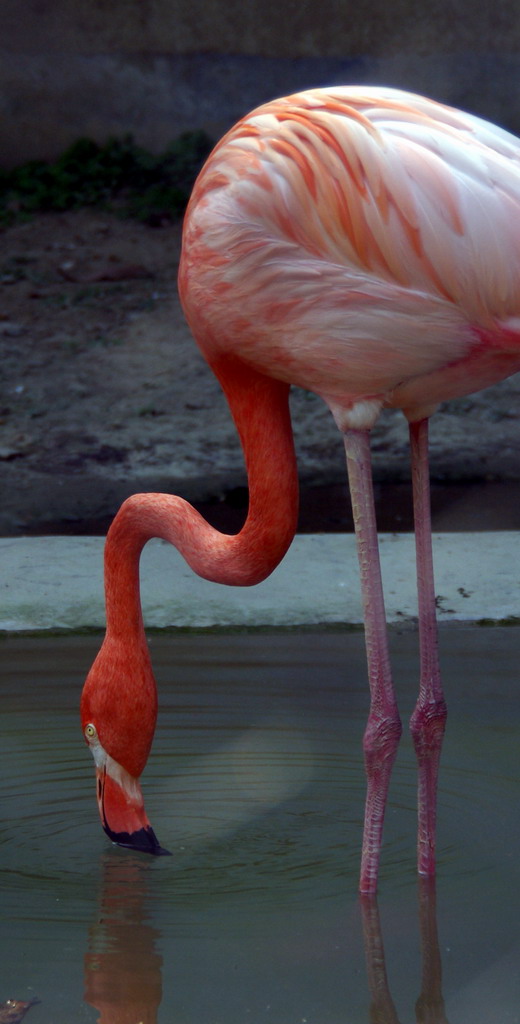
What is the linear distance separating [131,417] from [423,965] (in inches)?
219

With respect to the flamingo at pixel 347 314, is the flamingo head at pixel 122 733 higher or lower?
lower

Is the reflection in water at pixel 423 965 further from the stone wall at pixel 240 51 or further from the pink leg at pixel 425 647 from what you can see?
the stone wall at pixel 240 51

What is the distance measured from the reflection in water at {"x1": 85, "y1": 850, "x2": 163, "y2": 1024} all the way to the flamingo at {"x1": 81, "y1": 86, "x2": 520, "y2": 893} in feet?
0.56

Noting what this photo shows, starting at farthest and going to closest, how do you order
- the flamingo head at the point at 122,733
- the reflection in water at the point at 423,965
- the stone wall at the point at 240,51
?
the stone wall at the point at 240,51 < the flamingo head at the point at 122,733 < the reflection in water at the point at 423,965

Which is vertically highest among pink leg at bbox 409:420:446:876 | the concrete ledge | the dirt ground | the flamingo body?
the flamingo body

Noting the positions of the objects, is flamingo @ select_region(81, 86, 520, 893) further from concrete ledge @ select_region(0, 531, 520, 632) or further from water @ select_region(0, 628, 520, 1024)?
concrete ledge @ select_region(0, 531, 520, 632)

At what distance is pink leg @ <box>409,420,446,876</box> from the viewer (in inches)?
121

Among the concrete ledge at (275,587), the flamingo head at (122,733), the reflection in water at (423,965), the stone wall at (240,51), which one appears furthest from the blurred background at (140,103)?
the reflection in water at (423,965)

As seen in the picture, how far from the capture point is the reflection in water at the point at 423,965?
2.29m

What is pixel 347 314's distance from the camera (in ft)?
9.07

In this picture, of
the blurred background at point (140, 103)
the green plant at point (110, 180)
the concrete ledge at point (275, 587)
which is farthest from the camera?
the green plant at point (110, 180)

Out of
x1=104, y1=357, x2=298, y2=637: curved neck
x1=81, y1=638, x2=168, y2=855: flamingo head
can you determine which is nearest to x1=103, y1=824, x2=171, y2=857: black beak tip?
x1=81, y1=638, x2=168, y2=855: flamingo head

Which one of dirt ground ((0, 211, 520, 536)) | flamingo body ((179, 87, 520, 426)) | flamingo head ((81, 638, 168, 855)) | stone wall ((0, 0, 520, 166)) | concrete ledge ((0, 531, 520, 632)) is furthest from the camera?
stone wall ((0, 0, 520, 166))

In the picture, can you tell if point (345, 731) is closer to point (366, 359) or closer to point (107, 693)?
point (107, 693)
